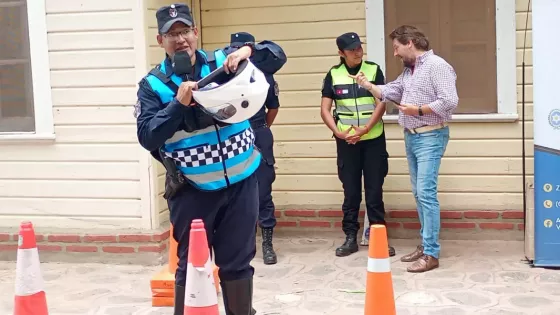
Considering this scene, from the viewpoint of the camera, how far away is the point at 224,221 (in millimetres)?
3400

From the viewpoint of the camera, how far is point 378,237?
131 inches

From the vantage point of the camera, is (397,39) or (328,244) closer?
(397,39)

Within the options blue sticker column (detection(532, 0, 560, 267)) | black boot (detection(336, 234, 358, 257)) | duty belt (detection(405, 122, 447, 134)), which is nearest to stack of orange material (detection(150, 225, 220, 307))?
black boot (detection(336, 234, 358, 257))

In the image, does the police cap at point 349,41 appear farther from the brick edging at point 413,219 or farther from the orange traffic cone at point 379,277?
the orange traffic cone at point 379,277

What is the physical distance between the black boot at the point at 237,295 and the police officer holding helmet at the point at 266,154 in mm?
1912

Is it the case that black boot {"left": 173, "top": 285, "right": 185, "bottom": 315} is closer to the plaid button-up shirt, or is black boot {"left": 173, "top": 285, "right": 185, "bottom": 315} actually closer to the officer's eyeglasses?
the officer's eyeglasses

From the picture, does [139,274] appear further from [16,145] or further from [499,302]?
[499,302]

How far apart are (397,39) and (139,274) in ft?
8.44

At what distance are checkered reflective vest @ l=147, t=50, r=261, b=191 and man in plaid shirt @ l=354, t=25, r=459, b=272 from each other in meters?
2.04

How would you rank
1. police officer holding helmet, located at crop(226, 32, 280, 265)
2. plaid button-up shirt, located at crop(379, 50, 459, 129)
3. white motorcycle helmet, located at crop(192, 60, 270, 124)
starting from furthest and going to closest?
police officer holding helmet, located at crop(226, 32, 280, 265) < plaid button-up shirt, located at crop(379, 50, 459, 129) < white motorcycle helmet, located at crop(192, 60, 270, 124)

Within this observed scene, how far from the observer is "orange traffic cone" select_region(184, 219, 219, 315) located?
3.09m

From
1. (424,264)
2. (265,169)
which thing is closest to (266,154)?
(265,169)

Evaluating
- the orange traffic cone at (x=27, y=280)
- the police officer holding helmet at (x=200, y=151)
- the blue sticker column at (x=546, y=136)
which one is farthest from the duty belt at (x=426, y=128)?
the orange traffic cone at (x=27, y=280)

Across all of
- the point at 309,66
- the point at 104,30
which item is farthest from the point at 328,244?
the point at 104,30
